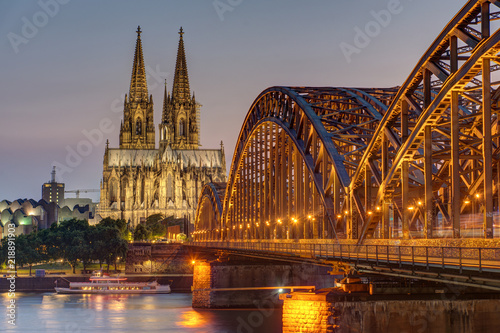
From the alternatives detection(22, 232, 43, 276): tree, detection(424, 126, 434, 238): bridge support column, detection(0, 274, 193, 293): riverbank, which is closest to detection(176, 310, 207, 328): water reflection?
detection(424, 126, 434, 238): bridge support column

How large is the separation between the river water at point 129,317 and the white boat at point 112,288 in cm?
1598

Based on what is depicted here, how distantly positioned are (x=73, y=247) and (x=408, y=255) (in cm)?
13822

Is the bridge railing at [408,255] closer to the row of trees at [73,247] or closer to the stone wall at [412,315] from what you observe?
the stone wall at [412,315]

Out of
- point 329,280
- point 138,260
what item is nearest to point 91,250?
point 138,260

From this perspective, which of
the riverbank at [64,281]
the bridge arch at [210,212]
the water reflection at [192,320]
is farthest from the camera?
the riverbank at [64,281]

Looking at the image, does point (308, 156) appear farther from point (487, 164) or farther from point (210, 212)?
point (210, 212)

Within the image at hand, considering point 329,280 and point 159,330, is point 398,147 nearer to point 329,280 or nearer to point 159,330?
point 159,330

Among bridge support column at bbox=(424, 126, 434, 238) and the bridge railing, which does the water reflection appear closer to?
the bridge railing

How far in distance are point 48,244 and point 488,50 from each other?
149 m

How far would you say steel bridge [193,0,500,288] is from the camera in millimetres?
35312

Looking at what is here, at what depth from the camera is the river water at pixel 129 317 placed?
262ft

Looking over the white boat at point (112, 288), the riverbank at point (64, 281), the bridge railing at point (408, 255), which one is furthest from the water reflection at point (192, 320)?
the riverbank at point (64, 281)

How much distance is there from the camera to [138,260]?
6634 inches

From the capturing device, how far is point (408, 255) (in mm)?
35188
